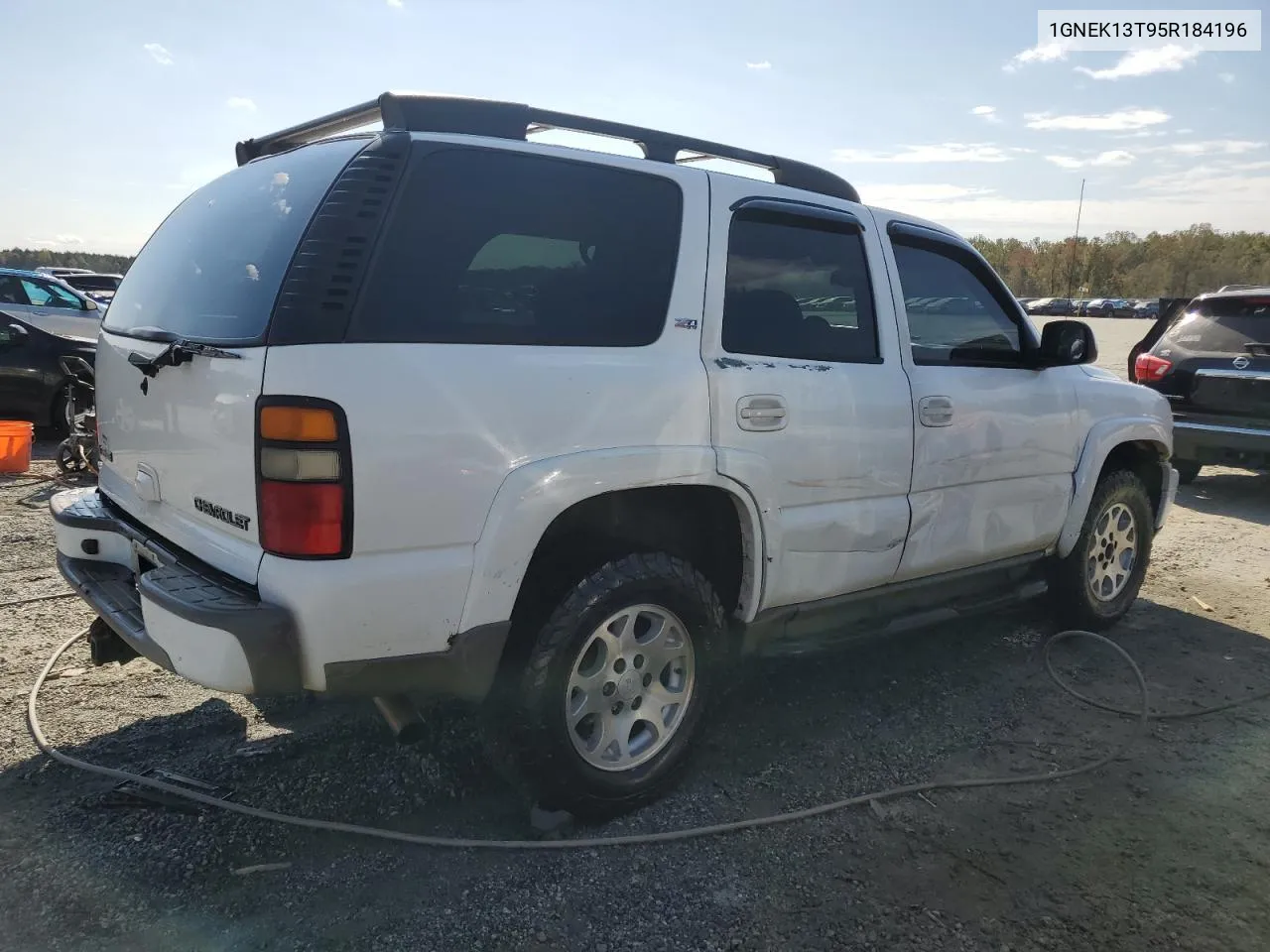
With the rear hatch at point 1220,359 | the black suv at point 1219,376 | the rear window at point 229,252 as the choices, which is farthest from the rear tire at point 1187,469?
the rear window at point 229,252

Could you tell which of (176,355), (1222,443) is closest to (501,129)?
(176,355)

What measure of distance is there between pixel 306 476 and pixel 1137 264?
10433cm

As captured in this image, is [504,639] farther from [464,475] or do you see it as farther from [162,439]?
[162,439]

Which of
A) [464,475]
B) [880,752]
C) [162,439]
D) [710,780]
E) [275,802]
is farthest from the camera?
[880,752]

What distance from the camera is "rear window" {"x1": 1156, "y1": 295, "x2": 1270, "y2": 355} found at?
7688mm

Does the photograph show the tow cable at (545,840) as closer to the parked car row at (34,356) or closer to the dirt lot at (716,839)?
the dirt lot at (716,839)

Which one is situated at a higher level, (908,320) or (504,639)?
(908,320)

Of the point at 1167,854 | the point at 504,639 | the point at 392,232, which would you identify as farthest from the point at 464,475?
the point at 1167,854

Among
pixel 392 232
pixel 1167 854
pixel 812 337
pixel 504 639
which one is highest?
pixel 392 232

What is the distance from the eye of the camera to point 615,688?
2.85 metres

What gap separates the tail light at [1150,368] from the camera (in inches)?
319

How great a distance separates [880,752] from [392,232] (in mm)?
2472

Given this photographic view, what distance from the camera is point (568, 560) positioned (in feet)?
8.79

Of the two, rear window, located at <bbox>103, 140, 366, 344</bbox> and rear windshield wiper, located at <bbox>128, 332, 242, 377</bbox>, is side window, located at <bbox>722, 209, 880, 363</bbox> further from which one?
rear windshield wiper, located at <bbox>128, 332, 242, 377</bbox>
